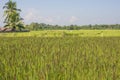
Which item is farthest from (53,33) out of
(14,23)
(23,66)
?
(23,66)

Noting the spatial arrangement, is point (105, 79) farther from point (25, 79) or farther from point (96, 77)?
point (25, 79)

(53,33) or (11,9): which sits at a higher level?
(11,9)

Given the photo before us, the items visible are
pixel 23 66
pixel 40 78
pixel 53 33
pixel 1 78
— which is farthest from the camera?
pixel 53 33

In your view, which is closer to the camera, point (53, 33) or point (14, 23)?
point (53, 33)

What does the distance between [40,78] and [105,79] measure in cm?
85

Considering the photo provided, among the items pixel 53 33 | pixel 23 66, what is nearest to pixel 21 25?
pixel 53 33

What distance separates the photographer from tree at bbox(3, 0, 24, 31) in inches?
1662

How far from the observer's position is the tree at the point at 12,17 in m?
42.2

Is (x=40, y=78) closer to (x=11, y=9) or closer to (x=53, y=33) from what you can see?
(x=53, y=33)

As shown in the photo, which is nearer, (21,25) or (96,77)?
(96,77)

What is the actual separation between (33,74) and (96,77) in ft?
2.76

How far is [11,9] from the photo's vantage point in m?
43.0

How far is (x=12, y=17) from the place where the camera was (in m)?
42.3

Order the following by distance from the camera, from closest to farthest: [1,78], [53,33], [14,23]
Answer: [1,78]
[53,33]
[14,23]
